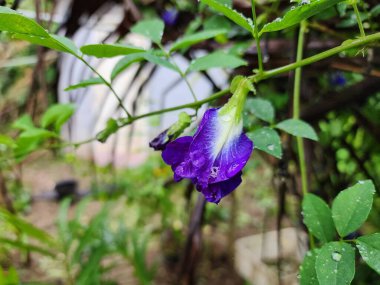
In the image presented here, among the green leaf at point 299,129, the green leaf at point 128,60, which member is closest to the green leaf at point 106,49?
the green leaf at point 128,60

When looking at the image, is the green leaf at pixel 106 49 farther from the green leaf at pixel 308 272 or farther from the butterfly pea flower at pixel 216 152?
the green leaf at pixel 308 272

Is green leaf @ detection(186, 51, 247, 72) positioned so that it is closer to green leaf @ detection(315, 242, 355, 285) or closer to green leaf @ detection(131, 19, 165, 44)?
green leaf @ detection(131, 19, 165, 44)

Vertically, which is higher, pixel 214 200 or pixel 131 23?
→ pixel 131 23

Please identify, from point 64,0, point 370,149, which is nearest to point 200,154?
point 370,149

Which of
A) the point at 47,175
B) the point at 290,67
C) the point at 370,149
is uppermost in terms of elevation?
the point at 290,67

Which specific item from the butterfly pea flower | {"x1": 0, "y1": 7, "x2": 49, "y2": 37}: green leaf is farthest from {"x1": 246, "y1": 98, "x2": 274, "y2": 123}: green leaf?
{"x1": 0, "y1": 7, "x2": 49, "y2": 37}: green leaf

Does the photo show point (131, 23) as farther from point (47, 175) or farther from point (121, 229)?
point (47, 175)

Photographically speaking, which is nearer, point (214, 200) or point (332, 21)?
point (214, 200)
